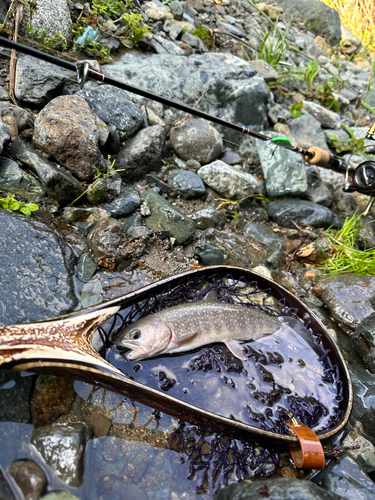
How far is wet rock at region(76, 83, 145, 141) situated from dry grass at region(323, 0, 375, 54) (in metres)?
13.5

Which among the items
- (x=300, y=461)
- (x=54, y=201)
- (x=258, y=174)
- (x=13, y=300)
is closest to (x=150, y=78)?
(x=258, y=174)

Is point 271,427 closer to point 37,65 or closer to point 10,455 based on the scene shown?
point 10,455

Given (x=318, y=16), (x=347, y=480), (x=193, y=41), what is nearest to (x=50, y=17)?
(x=193, y=41)

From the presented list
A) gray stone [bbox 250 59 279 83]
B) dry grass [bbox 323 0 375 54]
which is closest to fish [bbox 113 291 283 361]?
gray stone [bbox 250 59 279 83]

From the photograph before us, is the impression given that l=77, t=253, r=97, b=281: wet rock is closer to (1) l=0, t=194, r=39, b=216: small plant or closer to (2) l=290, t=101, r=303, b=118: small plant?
(1) l=0, t=194, r=39, b=216: small plant

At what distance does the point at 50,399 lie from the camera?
106 inches

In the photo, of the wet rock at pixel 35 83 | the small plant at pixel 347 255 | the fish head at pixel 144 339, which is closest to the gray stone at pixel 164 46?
the wet rock at pixel 35 83

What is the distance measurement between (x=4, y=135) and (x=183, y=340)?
288cm

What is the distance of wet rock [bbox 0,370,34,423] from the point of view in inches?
98.7

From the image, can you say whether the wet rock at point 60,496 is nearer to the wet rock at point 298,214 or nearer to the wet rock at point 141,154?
the wet rock at point 141,154

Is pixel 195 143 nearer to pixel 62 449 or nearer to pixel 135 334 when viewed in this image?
pixel 135 334

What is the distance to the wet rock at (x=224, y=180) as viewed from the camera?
17.2 feet

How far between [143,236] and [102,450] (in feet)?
7.26

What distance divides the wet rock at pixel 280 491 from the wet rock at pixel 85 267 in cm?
225
